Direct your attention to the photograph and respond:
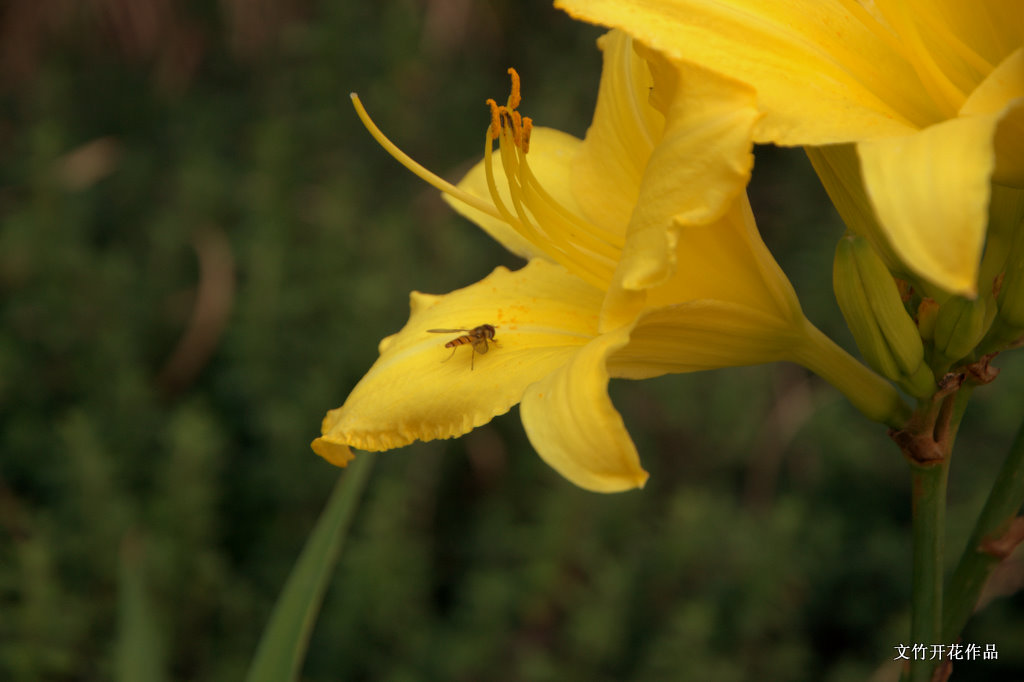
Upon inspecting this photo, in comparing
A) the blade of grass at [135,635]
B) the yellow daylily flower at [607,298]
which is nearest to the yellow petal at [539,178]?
the yellow daylily flower at [607,298]

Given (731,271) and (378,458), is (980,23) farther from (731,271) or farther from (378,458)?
(378,458)

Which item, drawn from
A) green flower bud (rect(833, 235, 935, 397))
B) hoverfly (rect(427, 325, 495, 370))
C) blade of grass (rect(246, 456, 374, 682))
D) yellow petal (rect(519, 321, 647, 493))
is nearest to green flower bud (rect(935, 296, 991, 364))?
green flower bud (rect(833, 235, 935, 397))

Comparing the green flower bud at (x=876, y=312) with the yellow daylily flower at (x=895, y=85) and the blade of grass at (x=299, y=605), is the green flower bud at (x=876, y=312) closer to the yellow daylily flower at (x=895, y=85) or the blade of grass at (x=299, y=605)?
the yellow daylily flower at (x=895, y=85)

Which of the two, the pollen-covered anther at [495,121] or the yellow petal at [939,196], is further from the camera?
the pollen-covered anther at [495,121]

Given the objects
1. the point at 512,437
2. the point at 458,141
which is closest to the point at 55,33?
the point at 458,141

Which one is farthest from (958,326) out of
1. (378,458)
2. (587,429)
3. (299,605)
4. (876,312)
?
(378,458)

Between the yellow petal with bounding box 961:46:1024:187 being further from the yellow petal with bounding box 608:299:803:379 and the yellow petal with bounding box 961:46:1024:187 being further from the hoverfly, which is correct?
the hoverfly
